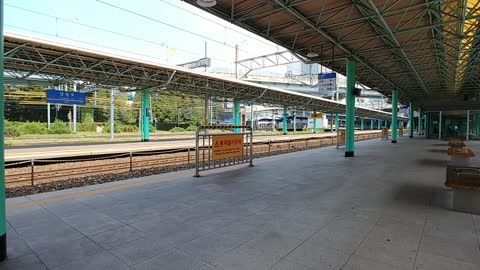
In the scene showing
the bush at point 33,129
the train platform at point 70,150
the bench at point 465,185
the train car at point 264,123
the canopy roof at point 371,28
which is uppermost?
the canopy roof at point 371,28

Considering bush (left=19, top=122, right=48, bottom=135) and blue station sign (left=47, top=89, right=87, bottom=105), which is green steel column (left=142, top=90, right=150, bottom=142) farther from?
bush (left=19, top=122, right=48, bottom=135)

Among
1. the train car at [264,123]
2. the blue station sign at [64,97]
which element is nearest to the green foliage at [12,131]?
the blue station sign at [64,97]

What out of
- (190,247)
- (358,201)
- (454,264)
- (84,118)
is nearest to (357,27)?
(358,201)

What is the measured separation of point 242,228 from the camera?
352 centimetres

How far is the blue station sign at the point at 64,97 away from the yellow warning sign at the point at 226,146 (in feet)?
50.1

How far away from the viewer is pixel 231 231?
343cm

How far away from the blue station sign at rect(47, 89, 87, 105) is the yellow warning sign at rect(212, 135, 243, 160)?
15258mm

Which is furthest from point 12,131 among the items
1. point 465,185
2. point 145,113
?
point 465,185

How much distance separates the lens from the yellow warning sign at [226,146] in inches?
304

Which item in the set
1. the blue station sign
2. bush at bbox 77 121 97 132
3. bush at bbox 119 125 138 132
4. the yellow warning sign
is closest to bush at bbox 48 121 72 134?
bush at bbox 77 121 97 132

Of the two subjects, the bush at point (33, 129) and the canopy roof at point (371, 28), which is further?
the bush at point (33, 129)

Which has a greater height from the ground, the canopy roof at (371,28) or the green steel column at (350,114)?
the canopy roof at (371,28)

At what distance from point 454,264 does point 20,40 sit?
15.6 m

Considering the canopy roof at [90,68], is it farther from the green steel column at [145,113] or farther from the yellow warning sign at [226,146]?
the yellow warning sign at [226,146]
